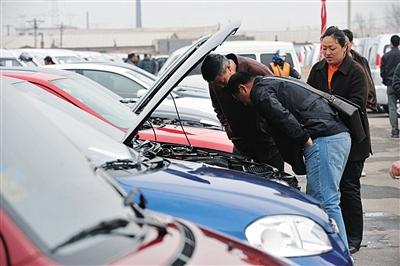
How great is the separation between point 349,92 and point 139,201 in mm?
3347

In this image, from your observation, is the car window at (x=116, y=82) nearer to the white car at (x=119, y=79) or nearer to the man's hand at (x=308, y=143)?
the white car at (x=119, y=79)

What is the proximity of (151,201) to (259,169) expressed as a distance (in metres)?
2.01

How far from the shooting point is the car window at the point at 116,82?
11.0 metres

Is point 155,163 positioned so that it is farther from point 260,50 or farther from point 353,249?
point 260,50

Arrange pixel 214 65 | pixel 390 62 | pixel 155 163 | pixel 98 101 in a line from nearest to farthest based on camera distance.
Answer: pixel 155 163 < pixel 214 65 < pixel 98 101 < pixel 390 62

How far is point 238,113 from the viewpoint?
597cm

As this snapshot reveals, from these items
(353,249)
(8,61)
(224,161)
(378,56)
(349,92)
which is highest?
(349,92)

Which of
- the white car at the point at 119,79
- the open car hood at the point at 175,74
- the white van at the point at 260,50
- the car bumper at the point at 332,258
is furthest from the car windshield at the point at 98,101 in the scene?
the white van at the point at 260,50

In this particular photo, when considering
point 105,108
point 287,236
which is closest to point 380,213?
point 105,108

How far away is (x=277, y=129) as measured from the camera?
5281mm

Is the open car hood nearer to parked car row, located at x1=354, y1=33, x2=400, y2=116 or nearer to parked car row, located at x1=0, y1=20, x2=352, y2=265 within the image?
parked car row, located at x1=0, y1=20, x2=352, y2=265

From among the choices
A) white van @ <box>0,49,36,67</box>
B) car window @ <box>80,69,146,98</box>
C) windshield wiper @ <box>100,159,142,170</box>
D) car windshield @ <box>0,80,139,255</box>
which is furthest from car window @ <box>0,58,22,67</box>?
car windshield @ <box>0,80,139,255</box>

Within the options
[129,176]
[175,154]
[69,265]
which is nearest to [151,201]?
[129,176]

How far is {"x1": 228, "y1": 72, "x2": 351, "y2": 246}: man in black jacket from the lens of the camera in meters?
5.29
